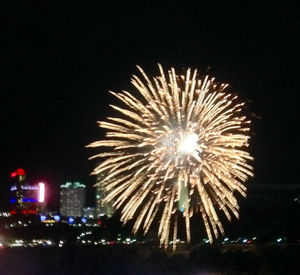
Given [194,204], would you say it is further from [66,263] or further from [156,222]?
[156,222]

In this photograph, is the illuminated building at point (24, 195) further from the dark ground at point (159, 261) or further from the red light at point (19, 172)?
the dark ground at point (159, 261)

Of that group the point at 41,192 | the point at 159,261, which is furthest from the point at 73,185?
the point at 159,261

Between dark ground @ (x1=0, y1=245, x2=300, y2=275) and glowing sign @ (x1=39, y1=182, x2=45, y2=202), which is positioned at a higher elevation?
glowing sign @ (x1=39, y1=182, x2=45, y2=202)

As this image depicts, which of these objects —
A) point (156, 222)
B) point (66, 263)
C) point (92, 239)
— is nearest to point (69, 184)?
point (92, 239)

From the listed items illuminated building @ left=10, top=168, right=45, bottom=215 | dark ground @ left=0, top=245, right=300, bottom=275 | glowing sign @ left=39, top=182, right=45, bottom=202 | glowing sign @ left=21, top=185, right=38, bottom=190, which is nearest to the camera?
dark ground @ left=0, top=245, right=300, bottom=275

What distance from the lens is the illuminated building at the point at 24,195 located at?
139m

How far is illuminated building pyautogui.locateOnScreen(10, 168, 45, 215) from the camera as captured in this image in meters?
139

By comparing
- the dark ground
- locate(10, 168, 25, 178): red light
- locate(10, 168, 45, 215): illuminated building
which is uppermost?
locate(10, 168, 25, 178): red light

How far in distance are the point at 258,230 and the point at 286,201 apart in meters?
19.4

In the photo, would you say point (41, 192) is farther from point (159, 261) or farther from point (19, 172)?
point (159, 261)

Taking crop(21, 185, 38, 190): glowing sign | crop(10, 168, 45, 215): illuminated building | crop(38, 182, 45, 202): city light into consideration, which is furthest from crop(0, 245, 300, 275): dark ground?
crop(38, 182, 45, 202): city light

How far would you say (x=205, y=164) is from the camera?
22.0 metres

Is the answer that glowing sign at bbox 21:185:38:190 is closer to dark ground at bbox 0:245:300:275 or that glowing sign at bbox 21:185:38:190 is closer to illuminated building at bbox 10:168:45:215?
illuminated building at bbox 10:168:45:215

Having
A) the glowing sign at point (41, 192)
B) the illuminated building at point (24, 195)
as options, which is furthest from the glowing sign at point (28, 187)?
the glowing sign at point (41, 192)
